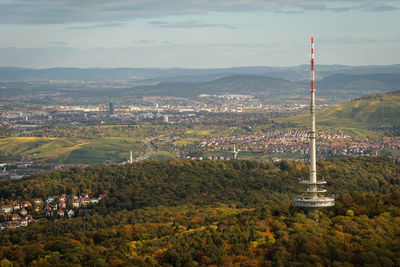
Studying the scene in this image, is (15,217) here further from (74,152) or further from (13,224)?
(74,152)

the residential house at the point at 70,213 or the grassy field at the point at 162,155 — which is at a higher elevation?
the residential house at the point at 70,213

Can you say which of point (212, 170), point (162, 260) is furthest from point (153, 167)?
point (162, 260)

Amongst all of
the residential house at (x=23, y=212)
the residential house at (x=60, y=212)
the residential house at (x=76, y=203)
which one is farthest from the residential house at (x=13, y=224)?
the residential house at (x=76, y=203)

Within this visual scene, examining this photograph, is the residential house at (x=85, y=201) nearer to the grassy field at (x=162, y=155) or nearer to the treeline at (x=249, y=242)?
the treeline at (x=249, y=242)

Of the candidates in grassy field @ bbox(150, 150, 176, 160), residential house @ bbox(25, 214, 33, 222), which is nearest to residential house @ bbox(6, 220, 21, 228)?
residential house @ bbox(25, 214, 33, 222)

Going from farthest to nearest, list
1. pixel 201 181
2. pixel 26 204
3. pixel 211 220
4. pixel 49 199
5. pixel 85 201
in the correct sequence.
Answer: pixel 201 181, pixel 49 199, pixel 85 201, pixel 26 204, pixel 211 220

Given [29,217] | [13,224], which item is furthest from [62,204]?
[13,224]

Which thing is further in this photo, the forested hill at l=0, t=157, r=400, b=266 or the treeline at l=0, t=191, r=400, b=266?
the forested hill at l=0, t=157, r=400, b=266

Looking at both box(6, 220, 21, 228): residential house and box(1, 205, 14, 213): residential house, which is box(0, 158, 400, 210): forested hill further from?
box(6, 220, 21, 228): residential house
